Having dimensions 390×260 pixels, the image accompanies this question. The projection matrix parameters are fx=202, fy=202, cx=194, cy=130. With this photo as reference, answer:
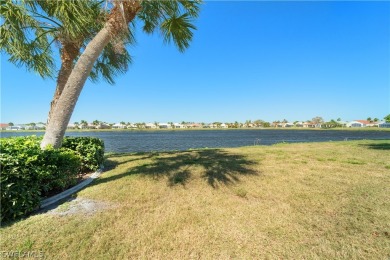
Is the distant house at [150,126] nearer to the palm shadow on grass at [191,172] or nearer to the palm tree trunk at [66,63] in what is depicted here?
the palm tree trunk at [66,63]

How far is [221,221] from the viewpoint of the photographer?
3.49 metres

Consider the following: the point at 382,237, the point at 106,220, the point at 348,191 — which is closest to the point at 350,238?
the point at 382,237

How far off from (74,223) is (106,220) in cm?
48

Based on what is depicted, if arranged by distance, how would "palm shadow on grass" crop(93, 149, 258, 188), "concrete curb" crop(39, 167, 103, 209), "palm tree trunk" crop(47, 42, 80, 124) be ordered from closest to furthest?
1. "concrete curb" crop(39, 167, 103, 209)
2. "palm shadow on grass" crop(93, 149, 258, 188)
3. "palm tree trunk" crop(47, 42, 80, 124)

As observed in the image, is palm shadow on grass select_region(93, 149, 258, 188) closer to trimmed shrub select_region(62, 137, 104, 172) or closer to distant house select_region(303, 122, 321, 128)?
trimmed shrub select_region(62, 137, 104, 172)

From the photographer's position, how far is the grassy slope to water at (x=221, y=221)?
8.98 ft

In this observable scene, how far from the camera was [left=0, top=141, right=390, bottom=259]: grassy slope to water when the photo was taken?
274 cm

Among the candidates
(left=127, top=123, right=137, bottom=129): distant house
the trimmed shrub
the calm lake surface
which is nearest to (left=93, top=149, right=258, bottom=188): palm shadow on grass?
the trimmed shrub

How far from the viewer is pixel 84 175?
621 cm

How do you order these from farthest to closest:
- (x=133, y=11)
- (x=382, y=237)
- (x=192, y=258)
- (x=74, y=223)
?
1. (x=133, y=11)
2. (x=74, y=223)
3. (x=382, y=237)
4. (x=192, y=258)

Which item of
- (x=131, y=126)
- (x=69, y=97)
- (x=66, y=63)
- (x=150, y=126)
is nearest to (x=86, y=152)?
(x=69, y=97)

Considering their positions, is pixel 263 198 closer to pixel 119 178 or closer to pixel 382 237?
pixel 382 237

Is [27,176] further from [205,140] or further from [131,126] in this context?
[131,126]

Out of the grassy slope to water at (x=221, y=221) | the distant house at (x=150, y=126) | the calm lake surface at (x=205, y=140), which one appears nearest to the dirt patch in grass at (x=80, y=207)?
the grassy slope to water at (x=221, y=221)
